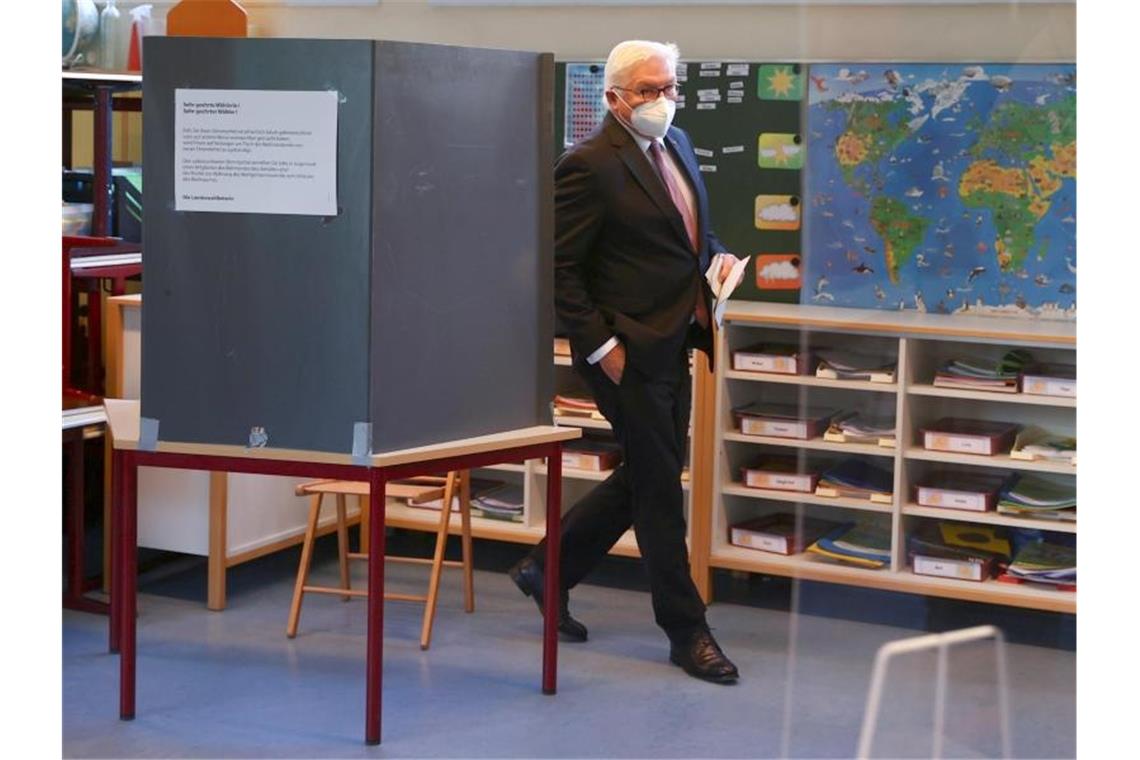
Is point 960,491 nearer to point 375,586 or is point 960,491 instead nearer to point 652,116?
Result: point 652,116

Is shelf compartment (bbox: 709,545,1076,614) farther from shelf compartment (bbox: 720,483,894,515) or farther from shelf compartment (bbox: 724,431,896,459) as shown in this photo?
shelf compartment (bbox: 724,431,896,459)

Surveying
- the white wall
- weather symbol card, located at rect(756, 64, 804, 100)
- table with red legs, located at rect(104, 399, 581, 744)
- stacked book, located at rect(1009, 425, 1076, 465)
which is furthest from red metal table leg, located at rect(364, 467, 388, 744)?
weather symbol card, located at rect(756, 64, 804, 100)

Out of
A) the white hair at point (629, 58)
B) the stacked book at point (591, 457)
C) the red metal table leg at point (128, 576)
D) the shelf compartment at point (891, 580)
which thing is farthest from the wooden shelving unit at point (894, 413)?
the red metal table leg at point (128, 576)

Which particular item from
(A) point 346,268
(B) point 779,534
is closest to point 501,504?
(B) point 779,534

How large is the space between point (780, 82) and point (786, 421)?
1.17m

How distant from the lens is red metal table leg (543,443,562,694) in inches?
153

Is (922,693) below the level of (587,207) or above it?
below

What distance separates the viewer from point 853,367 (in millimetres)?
4691

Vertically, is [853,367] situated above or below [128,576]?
above

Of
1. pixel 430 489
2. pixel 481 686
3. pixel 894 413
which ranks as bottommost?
pixel 481 686
